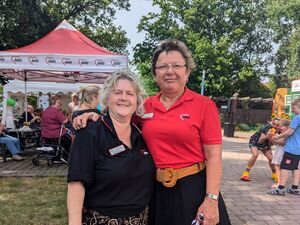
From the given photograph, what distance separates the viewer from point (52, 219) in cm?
455

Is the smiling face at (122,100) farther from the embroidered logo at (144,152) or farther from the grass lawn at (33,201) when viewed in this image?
the grass lawn at (33,201)

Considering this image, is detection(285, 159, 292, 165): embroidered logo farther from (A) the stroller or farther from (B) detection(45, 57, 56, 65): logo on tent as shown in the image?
(B) detection(45, 57, 56, 65): logo on tent

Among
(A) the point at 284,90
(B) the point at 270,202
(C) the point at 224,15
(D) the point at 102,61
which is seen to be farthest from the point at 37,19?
(C) the point at 224,15

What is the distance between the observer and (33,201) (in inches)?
210

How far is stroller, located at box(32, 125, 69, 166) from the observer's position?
26.7ft

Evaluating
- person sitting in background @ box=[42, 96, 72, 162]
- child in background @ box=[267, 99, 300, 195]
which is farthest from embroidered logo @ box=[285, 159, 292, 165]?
person sitting in background @ box=[42, 96, 72, 162]

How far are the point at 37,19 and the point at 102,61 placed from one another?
12.1 m

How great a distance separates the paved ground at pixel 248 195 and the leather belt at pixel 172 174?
2.80 m

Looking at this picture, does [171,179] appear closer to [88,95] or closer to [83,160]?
[83,160]

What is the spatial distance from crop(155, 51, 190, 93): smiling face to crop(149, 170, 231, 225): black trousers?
59 centimetres

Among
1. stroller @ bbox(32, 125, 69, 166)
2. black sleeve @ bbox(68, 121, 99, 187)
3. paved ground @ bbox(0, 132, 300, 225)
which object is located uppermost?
black sleeve @ bbox(68, 121, 99, 187)

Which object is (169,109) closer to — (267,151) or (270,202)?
(270,202)

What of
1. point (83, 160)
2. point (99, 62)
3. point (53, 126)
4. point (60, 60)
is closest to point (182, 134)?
point (83, 160)

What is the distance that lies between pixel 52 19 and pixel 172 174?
19.1m
